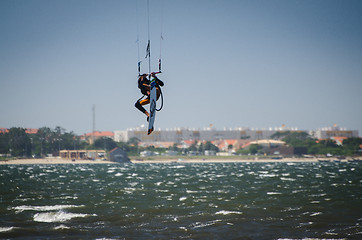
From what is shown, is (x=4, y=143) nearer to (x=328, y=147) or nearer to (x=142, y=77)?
(x=328, y=147)

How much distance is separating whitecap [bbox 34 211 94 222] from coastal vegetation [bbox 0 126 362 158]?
119885mm

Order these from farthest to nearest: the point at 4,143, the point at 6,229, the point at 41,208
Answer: the point at 4,143 → the point at 41,208 → the point at 6,229

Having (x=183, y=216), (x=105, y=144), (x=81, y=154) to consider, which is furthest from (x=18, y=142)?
(x=183, y=216)

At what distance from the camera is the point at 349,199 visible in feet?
83.9

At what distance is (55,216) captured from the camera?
19.6 metres

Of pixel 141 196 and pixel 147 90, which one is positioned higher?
pixel 147 90

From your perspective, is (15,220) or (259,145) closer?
(15,220)

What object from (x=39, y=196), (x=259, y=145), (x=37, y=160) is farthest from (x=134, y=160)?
(x=39, y=196)

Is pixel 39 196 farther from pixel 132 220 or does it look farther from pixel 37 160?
pixel 37 160

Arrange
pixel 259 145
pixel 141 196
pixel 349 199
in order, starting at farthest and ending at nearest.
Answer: pixel 259 145 → pixel 141 196 → pixel 349 199

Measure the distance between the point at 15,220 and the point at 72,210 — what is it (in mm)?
3346

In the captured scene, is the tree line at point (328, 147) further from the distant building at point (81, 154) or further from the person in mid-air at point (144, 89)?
the person in mid-air at point (144, 89)

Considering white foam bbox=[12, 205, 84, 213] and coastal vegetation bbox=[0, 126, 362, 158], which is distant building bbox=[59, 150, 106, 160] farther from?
white foam bbox=[12, 205, 84, 213]

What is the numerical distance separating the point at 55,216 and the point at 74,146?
475 feet
